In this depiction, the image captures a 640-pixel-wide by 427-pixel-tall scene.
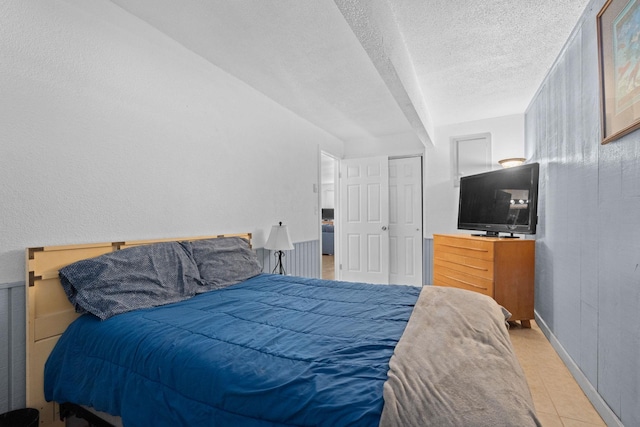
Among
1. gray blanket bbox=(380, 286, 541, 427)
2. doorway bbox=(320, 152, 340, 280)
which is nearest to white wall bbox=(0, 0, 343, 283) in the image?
gray blanket bbox=(380, 286, 541, 427)

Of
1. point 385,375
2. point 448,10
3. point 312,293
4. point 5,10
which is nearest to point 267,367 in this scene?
point 385,375

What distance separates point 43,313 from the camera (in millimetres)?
1610

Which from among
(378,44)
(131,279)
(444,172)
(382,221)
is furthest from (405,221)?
(131,279)

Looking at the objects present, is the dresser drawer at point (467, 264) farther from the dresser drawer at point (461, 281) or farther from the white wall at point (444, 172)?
the white wall at point (444, 172)

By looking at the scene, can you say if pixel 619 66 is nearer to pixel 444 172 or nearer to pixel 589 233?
pixel 589 233

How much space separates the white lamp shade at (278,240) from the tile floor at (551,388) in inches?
86.0

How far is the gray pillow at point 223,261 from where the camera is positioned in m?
2.26

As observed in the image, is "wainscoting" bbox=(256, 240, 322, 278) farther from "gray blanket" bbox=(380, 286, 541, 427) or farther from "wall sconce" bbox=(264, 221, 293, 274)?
"gray blanket" bbox=(380, 286, 541, 427)

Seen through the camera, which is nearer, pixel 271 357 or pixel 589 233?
pixel 271 357

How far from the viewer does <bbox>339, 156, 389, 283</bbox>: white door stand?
477 cm

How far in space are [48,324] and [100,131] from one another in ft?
3.73

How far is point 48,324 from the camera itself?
162cm

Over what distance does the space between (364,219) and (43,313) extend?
3988mm

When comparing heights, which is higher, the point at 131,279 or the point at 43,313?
the point at 131,279
